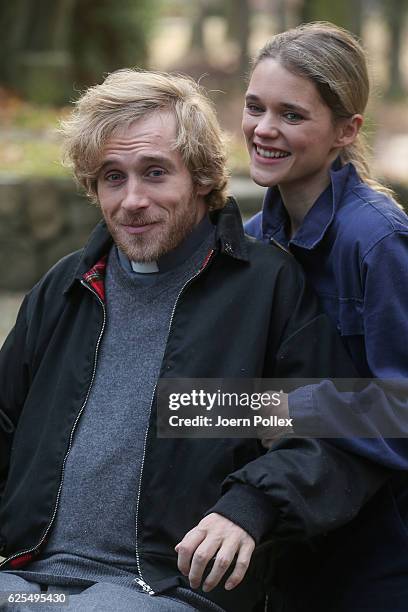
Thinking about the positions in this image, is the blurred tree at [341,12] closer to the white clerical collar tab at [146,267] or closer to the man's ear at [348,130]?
the man's ear at [348,130]

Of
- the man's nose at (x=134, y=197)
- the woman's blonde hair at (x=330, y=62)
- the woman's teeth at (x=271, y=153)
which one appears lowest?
the man's nose at (x=134, y=197)

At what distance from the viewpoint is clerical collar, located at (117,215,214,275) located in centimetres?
285

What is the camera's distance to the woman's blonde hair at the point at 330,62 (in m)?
2.81

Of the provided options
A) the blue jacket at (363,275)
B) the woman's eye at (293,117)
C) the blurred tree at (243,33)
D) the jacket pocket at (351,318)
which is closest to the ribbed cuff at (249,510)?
the blue jacket at (363,275)

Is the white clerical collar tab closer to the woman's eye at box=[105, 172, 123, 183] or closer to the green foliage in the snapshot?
the woman's eye at box=[105, 172, 123, 183]

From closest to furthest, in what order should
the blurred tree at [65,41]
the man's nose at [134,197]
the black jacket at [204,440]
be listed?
the black jacket at [204,440] → the man's nose at [134,197] → the blurred tree at [65,41]

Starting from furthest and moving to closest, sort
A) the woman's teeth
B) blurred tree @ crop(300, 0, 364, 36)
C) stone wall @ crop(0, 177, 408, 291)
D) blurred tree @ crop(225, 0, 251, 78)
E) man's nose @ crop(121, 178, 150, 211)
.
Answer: blurred tree @ crop(225, 0, 251, 78) → blurred tree @ crop(300, 0, 364, 36) → stone wall @ crop(0, 177, 408, 291) → the woman's teeth → man's nose @ crop(121, 178, 150, 211)

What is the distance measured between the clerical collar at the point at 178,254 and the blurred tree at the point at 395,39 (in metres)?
24.0

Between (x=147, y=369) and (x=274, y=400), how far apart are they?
13.0 inches

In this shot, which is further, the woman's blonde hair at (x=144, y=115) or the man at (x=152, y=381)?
the woman's blonde hair at (x=144, y=115)

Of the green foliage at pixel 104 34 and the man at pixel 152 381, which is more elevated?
the green foliage at pixel 104 34

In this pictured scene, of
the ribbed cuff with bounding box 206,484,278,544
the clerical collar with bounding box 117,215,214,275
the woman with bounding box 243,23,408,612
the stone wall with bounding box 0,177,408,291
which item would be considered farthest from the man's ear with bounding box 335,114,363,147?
the stone wall with bounding box 0,177,408,291

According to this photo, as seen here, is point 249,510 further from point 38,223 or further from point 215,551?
point 38,223

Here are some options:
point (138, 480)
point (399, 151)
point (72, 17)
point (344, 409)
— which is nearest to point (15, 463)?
point (138, 480)
